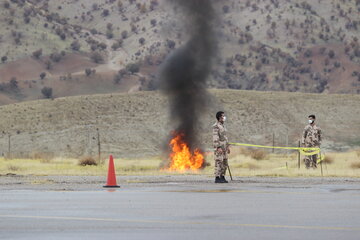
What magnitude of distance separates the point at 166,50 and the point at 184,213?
104982 millimetres

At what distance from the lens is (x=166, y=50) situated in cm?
12019

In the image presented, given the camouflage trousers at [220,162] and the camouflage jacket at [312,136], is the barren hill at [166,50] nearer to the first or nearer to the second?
the camouflage jacket at [312,136]

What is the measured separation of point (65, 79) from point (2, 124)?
36.6 meters

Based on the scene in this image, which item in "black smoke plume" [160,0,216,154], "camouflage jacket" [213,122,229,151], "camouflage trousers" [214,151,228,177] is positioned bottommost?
"camouflage trousers" [214,151,228,177]

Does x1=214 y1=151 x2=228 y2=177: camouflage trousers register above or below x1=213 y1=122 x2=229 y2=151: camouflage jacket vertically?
below

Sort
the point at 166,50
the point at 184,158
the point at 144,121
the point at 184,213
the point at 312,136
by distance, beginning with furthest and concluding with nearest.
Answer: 1. the point at 166,50
2. the point at 144,121
3. the point at 184,158
4. the point at 312,136
5. the point at 184,213

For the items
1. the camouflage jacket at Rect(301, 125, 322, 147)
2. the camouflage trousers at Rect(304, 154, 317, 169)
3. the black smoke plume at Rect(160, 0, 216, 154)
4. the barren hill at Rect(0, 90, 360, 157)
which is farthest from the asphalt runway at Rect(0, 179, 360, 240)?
the barren hill at Rect(0, 90, 360, 157)

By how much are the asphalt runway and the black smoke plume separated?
15.8m

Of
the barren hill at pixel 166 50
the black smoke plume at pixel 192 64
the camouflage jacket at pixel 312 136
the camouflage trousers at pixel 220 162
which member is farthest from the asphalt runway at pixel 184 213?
the barren hill at pixel 166 50

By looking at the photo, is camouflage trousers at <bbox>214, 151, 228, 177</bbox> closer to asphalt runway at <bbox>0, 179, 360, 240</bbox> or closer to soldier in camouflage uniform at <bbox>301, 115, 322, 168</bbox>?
asphalt runway at <bbox>0, 179, 360, 240</bbox>

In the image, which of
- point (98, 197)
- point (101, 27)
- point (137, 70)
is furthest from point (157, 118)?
point (98, 197)

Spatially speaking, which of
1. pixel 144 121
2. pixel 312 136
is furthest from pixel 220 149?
pixel 144 121

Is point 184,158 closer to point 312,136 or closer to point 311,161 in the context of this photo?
point 311,161

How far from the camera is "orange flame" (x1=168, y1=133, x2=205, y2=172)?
1355 inches
